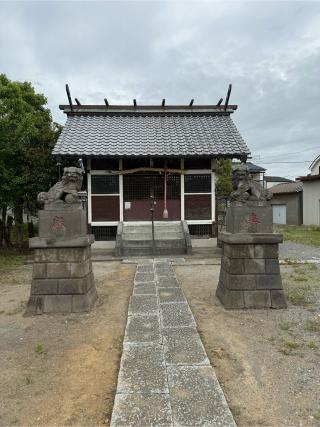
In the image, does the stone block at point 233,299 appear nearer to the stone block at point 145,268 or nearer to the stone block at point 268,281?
the stone block at point 268,281

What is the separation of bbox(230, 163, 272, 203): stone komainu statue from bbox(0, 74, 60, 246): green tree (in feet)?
26.2

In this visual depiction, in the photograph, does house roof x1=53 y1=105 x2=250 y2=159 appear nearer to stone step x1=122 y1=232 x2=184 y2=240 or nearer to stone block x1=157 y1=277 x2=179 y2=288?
stone step x1=122 y1=232 x2=184 y2=240

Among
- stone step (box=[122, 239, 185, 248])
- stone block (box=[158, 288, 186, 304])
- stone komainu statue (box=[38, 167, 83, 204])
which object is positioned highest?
stone komainu statue (box=[38, 167, 83, 204])

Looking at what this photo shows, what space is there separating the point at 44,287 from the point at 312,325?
401cm

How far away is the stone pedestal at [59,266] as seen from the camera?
5.09 m

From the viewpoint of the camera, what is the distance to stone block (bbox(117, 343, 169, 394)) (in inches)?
110

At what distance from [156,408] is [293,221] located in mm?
27503

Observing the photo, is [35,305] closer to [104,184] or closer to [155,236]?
[155,236]

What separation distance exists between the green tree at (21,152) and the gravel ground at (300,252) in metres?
8.66

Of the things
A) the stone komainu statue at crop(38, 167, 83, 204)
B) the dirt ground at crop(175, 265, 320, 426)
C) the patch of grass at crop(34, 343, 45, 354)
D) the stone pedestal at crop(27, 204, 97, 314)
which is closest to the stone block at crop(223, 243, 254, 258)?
the dirt ground at crop(175, 265, 320, 426)

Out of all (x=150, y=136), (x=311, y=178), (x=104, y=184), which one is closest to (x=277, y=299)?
(x=104, y=184)

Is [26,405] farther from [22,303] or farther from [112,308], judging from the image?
[22,303]

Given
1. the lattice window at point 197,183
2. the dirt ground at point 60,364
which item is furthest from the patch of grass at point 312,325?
the lattice window at point 197,183

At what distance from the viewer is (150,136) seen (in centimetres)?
1256
